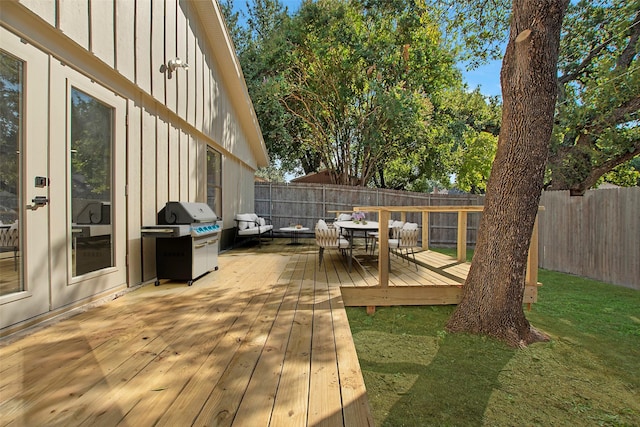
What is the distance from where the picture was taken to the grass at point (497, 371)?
2.22 meters

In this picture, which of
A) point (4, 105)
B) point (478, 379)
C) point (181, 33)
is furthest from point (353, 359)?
point (181, 33)

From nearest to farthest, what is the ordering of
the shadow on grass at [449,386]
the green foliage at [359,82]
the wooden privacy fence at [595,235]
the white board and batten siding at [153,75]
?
1. the shadow on grass at [449,386]
2. the white board and batten siding at [153,75]
3. the wooden privacy fence at [595,235]
4. the green foliage at [359,82]

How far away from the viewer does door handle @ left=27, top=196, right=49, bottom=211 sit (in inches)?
98.0

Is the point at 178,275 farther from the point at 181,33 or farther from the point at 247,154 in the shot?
the point at 247,154

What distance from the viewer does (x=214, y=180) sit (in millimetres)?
7012

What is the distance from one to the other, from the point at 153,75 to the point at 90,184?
1701 mm

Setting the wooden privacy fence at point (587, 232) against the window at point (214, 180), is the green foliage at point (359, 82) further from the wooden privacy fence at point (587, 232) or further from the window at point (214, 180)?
the window at point (214, 180)

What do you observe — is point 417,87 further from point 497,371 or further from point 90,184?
point 90,184

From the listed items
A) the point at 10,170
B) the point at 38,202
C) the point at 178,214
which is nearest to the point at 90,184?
the point at 38,202

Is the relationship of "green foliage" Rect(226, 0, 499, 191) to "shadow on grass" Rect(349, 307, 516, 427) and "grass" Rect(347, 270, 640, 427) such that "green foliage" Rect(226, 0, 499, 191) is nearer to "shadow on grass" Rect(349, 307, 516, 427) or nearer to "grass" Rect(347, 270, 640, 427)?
"grass" Rect(347, 270, 640, 427)

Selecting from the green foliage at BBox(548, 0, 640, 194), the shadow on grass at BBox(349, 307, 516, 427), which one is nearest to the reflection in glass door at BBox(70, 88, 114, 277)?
the shadow on grass at BBox(349, 307, 516, 427)

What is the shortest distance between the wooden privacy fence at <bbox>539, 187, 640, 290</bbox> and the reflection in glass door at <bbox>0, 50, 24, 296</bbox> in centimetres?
840

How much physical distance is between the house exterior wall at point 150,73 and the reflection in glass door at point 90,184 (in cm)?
26

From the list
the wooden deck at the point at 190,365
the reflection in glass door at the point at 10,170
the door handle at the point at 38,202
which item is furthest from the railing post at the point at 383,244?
the reflection in glass door at the point at 10,170
